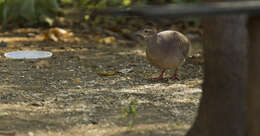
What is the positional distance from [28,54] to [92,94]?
6.70ft

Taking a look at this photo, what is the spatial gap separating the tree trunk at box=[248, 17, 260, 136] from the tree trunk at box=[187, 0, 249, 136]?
15.8 inches

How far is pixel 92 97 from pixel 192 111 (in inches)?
42.3

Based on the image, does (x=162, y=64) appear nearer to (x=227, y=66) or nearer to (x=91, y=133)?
(x=91, y=133)

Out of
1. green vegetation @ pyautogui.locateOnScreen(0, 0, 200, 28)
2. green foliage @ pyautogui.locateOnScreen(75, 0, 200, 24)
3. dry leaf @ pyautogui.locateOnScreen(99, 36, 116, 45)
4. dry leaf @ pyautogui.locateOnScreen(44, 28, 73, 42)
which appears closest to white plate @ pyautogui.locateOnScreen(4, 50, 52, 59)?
dry leaf @ pyautogui.locateOnScreen(44, 28, 73, 42)

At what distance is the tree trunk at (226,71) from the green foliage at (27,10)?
5.85 meters

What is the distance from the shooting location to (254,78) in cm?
229

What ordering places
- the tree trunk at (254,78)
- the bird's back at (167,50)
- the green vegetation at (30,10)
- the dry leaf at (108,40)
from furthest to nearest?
1. the green vegetation at (30,10)
2. the dry leaf at (108,40)
3. the bird's back at (167,50)
4. the tree trunk at (254,78)

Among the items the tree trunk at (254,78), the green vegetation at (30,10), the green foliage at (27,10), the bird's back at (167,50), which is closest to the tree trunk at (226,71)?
the tree trunk at (254,78)

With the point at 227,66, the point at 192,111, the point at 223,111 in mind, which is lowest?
the point at 192,111

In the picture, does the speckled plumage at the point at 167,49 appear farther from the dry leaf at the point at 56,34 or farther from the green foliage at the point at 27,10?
the green foliage at the point at 27,10

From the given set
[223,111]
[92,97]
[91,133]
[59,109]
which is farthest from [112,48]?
[223,111]

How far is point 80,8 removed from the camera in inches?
395

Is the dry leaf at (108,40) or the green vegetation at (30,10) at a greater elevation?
the green vegetation at (30,10)

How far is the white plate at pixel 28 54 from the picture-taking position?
6.24 meters
